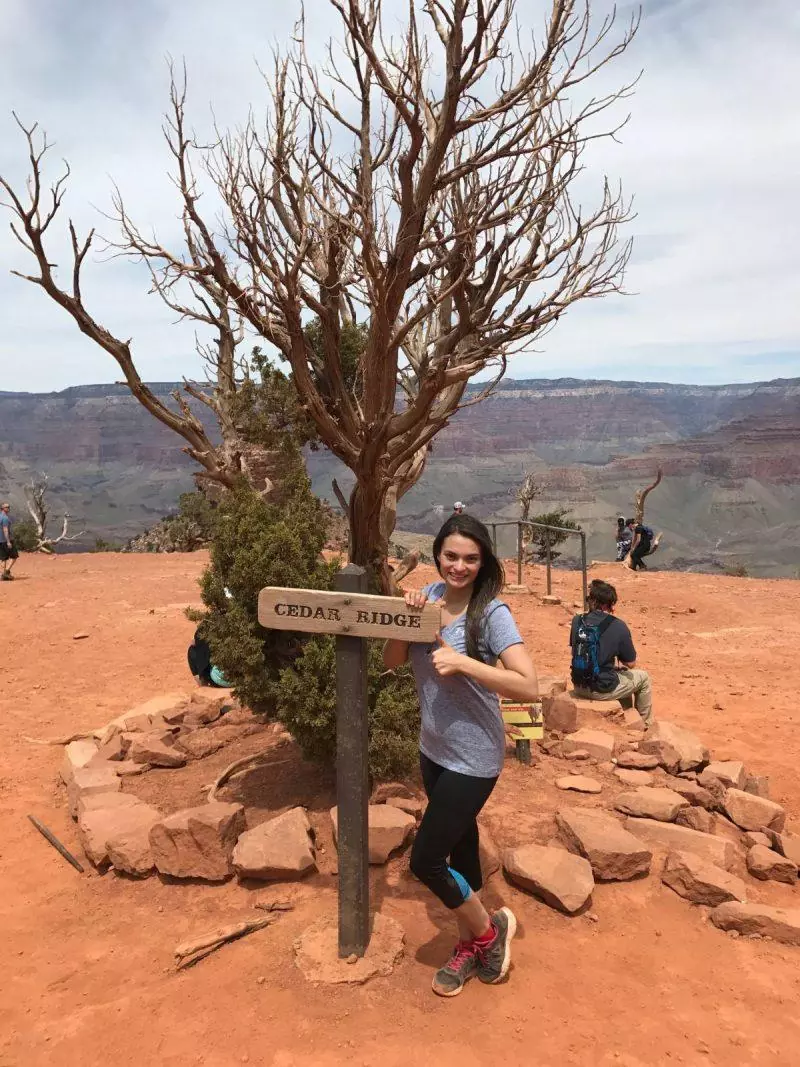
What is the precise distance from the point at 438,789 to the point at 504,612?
2.48ft

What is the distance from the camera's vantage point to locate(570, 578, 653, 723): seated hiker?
6.21m

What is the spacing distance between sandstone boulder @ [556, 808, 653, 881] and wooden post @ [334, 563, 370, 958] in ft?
4.77

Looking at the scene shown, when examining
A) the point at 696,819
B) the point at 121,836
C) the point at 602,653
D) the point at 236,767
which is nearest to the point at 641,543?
the point at 602,653

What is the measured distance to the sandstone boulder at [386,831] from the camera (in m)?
4.04

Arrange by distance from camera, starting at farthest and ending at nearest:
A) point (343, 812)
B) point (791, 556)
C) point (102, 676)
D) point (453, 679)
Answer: point (791, 556) < point (102, 676) < point (343, 812) < point (453, 679)

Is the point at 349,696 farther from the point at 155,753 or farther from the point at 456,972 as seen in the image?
the point at 155,753

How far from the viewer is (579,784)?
504cm

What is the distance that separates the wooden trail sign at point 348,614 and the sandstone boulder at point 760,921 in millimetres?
2381

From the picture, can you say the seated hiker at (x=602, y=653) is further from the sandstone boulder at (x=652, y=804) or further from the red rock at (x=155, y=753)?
the red rock at (x=155, y=753)

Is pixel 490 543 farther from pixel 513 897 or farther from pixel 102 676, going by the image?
pixel 102 676

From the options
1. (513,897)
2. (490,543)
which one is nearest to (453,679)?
(490,543)

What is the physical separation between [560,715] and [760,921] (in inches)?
97.5

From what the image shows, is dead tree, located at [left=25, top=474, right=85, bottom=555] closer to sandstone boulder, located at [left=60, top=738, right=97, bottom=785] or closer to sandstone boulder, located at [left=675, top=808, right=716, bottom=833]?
sandstone boulder, located at [left=60, top=738, right=97, bottom=785]

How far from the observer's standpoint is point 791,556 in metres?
107
